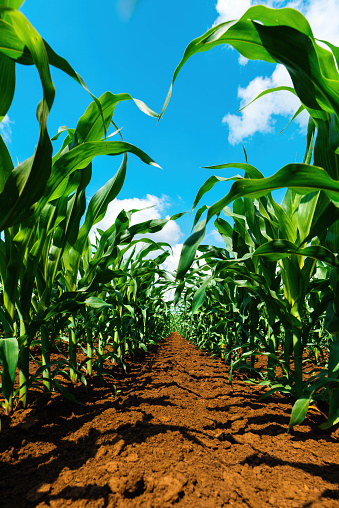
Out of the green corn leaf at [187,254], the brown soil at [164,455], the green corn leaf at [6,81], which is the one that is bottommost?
the brown soil at [164,455]

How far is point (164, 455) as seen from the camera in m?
0.85

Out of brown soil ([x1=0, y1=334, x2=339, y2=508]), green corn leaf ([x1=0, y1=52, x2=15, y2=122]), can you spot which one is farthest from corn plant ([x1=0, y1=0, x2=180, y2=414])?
brown soil ([x1=0, y1=334, x2=339, y2=508])

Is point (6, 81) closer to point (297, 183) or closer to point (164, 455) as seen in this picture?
point (297, 183)

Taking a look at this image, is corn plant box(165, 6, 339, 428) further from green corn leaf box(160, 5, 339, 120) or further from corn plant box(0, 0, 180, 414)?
corn plant box(0, 0, 180, 414)

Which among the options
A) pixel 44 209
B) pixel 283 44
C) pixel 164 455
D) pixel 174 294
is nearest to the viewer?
pixel 283 44

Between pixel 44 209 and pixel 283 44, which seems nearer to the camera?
pixel 283 44

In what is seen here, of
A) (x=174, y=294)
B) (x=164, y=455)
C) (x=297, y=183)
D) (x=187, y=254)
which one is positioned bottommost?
(x=164, y=455)

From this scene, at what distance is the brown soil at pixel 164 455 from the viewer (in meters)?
0.68

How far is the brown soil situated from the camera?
675 millimetres

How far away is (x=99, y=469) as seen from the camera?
772mm

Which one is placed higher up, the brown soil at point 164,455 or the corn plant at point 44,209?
the corn plant at point 44,209

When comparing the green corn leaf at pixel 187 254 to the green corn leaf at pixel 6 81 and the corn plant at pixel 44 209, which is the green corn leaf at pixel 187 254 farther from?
the green corn leaf at pixel 6 81

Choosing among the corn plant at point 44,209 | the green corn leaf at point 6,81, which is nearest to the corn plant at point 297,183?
the corn plant at point 44,209

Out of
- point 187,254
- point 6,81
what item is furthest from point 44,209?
point 187,254
